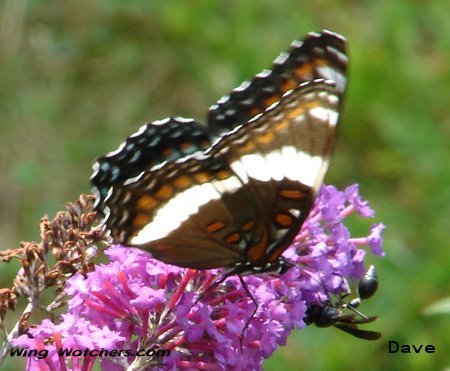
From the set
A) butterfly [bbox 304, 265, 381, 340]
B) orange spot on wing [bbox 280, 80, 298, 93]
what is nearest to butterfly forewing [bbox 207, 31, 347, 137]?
orange spot on wing [bbox 280, 80, 298, 93]

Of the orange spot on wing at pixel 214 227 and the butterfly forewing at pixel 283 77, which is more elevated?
the butterfly forewing at pixel 283 77

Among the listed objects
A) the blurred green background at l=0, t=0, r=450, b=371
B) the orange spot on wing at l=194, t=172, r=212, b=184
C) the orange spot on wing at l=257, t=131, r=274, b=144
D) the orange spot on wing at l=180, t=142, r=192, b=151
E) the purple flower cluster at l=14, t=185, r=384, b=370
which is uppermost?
the blurred green background at l=0, t=0, r=450, b=371

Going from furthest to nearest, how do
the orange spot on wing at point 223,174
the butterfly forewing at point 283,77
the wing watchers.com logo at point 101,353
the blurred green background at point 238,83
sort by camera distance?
the blurred green background at point 238,83
the butterfly forewing at point 283,77
the orange spot on wing at point 223,174
the wing watchers.com logo at point 101,353

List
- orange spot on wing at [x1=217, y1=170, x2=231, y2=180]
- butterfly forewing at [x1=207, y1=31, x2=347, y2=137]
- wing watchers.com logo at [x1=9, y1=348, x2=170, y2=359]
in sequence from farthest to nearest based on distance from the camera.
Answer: butterfly forewing at [x1=207, y1=31, x2=347, y2=137] < orange spot on wing at [x1=217, y1=170, x2=231, y2=180] < wing watchers.com logo at [x1=9, y1=348, x2=170, y2=359]

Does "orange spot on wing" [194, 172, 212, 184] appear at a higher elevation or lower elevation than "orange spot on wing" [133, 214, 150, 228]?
higher

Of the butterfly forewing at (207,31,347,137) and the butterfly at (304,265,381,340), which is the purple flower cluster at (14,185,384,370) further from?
the butterfly forewing at (207,31,347,137)

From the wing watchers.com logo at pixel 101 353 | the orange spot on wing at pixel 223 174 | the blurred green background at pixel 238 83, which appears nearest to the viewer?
the wing watchers.com logo at pixel 101 353

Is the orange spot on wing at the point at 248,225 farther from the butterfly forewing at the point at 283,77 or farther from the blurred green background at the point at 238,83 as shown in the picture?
the blurred green background at the point at 238,83

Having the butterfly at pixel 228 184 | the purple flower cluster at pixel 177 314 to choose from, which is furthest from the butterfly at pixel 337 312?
the butterfly at pixel 228 184
